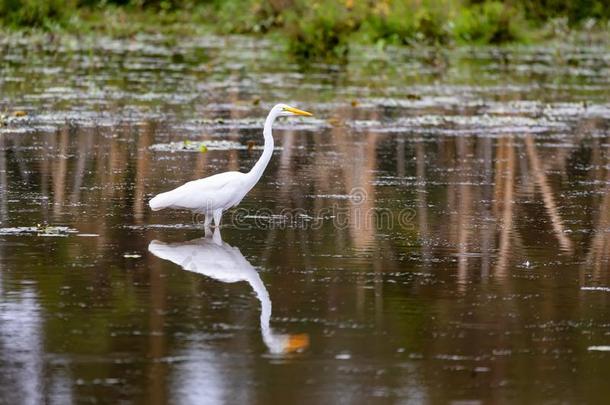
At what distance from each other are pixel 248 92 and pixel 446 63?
8.83 meters

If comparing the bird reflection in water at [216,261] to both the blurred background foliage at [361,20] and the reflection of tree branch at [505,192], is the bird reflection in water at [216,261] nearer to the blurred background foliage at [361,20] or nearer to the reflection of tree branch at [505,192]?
the reflection of tree branch at [505,192]

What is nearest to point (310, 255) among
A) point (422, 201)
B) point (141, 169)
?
point (422, 201)

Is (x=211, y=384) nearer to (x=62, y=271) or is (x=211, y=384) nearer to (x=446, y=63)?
(x=62, y=271)

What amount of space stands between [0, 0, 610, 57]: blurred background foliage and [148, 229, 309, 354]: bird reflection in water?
24470 millimetres

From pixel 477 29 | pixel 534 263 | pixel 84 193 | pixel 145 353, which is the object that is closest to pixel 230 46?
pixel 477 29

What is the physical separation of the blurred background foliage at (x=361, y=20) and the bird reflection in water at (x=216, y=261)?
24470mm

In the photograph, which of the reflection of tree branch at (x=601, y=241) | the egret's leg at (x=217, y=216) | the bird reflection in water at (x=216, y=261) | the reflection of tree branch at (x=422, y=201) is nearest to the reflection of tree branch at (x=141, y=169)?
the egret's leg at (x=217, y=216)

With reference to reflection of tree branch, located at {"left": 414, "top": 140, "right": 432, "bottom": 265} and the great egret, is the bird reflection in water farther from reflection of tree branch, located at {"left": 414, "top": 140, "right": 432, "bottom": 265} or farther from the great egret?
reflection of tree branch, located at {"left": 414, "top": 140, "right": 432, "bottom": 265}

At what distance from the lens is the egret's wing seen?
12.9 m

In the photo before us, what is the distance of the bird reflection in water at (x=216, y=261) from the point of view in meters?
10.3

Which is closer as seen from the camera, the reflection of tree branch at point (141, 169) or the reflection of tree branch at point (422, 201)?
the reflection of tree branch at point (422, 201)

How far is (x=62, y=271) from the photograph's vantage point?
10.9 metres

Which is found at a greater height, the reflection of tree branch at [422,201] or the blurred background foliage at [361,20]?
the blurred background foliage at [361,20]

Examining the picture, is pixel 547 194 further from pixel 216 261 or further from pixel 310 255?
pixel 216 261
